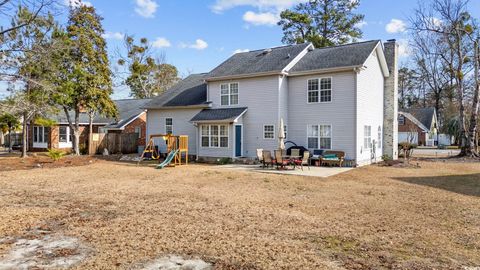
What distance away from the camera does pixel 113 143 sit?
28.5m

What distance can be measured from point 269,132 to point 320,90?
3.90 metres

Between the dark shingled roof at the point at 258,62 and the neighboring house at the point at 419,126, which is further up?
the dark shingled roof at the point at 258,62

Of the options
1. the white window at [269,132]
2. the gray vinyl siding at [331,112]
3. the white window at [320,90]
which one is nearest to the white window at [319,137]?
the gray vinyl siding at [331,112]

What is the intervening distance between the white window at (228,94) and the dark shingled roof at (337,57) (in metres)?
3.95

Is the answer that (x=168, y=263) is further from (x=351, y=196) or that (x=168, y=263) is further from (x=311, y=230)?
(x=351, y=196)

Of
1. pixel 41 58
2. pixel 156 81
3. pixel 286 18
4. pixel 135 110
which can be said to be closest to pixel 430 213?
pixel 41 58

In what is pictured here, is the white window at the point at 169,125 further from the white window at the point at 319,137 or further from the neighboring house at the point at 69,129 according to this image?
the white window at the point at 319,137

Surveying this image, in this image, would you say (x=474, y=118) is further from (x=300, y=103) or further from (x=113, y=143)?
(x=113, y=143)

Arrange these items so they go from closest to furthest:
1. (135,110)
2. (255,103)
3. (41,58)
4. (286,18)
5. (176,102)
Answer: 1. (41,58)
2. (255,103)
3. (176,102)
4. (135,110)
5. (286,18)

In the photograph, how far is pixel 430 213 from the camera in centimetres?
789

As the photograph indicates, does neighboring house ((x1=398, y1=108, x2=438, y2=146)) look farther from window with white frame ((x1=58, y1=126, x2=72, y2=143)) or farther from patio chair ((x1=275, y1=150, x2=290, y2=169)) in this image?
window with white frame ((x1=58, y1=126, x2=72, y2=143))

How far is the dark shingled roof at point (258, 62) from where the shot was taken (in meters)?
20.4

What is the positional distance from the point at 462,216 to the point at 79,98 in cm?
2437

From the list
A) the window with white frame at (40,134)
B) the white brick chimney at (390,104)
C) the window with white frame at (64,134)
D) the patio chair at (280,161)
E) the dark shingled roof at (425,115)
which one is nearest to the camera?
the patio chair at (280,161)
